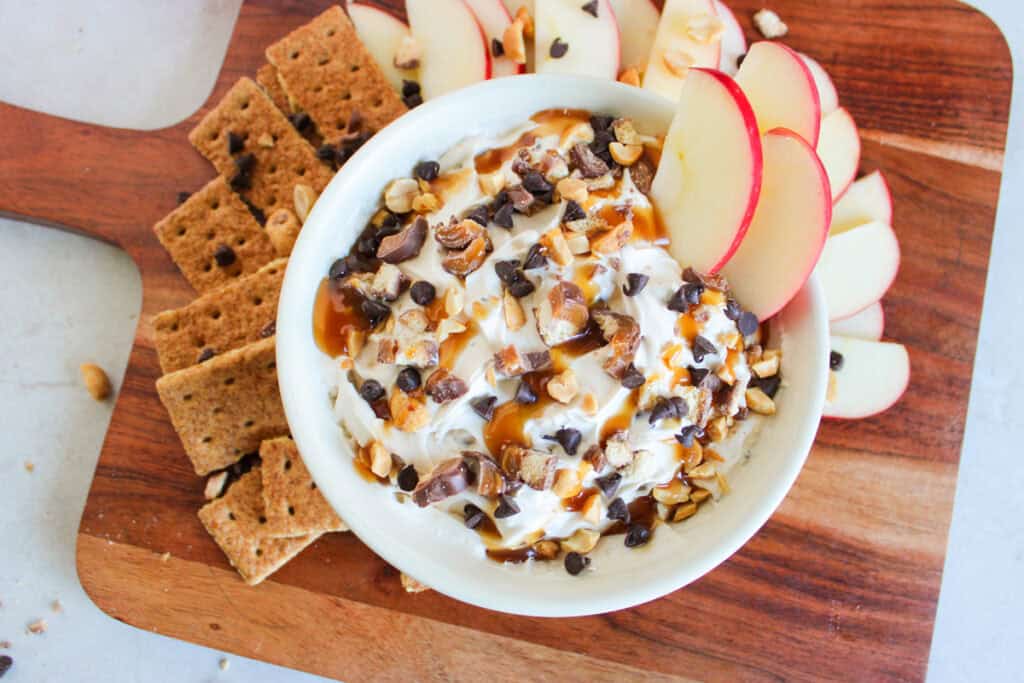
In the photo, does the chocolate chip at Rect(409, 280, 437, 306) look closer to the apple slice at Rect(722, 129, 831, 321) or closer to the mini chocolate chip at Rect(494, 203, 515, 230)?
the mini chocolate chip at Rect(494, 203, 515, 230)

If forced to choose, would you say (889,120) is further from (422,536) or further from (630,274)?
(422,536)

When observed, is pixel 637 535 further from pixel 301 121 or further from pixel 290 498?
pixel 301 121

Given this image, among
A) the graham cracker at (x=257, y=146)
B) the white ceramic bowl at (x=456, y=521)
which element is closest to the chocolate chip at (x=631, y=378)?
the white ceramic bowl at (x=456, y=521)

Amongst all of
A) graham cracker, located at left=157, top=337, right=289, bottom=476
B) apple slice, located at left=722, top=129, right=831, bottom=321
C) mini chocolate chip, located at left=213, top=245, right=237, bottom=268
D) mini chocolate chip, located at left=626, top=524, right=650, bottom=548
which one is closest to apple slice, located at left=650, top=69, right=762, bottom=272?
apple slice, located at left=722, top=129, right=831, bottom=321

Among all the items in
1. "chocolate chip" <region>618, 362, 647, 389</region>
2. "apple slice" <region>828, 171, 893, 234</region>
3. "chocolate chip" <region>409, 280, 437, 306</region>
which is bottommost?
"apple slice" <region>828, 171, 893, 234</region>

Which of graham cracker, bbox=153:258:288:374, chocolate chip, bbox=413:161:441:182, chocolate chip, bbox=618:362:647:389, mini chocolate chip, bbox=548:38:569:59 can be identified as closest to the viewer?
chocolate chip, bbox=618:362:647:389

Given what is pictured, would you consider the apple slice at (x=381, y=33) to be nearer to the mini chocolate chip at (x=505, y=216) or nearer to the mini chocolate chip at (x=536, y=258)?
the mini chocolate chip at (x=505, y=216)

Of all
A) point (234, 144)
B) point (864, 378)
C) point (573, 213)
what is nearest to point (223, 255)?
point (234, 144)
